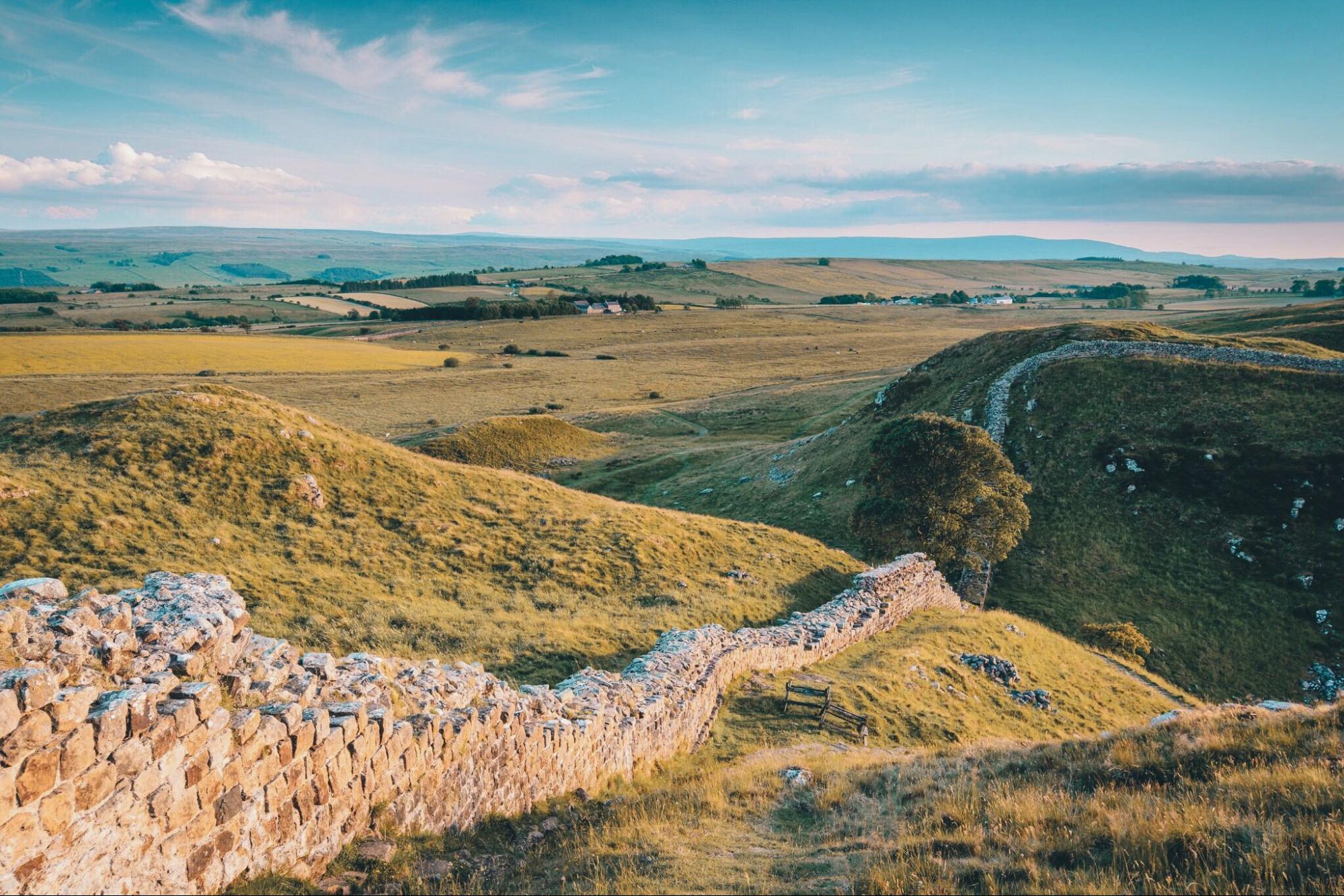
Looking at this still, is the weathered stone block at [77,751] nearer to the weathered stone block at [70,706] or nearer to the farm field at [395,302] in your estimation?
the weathered stone block at [70,706]

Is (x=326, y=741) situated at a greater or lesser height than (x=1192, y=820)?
greater

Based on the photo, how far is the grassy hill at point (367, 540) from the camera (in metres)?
19.3

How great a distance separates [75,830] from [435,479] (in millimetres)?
25213

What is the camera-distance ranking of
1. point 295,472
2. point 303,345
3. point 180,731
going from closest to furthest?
point 180,731 → point 295,472 → point 303,345

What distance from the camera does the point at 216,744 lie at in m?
7.38

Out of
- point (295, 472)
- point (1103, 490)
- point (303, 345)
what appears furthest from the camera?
Result: point (303, 345)

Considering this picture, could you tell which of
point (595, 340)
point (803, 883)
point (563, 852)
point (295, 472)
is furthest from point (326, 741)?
point (595, 340)

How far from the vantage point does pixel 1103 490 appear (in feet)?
130

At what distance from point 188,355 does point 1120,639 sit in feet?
350

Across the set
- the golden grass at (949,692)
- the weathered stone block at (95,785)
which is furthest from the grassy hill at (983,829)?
the golden grass at (949,692)

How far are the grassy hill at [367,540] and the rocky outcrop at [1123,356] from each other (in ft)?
67.7

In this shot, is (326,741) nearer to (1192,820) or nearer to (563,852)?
(563,852)

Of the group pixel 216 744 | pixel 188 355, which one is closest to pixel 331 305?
pixel 188 355

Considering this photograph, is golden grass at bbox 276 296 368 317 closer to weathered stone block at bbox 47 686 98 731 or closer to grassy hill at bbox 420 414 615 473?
grassy hill at bbox 420 414 615 473
